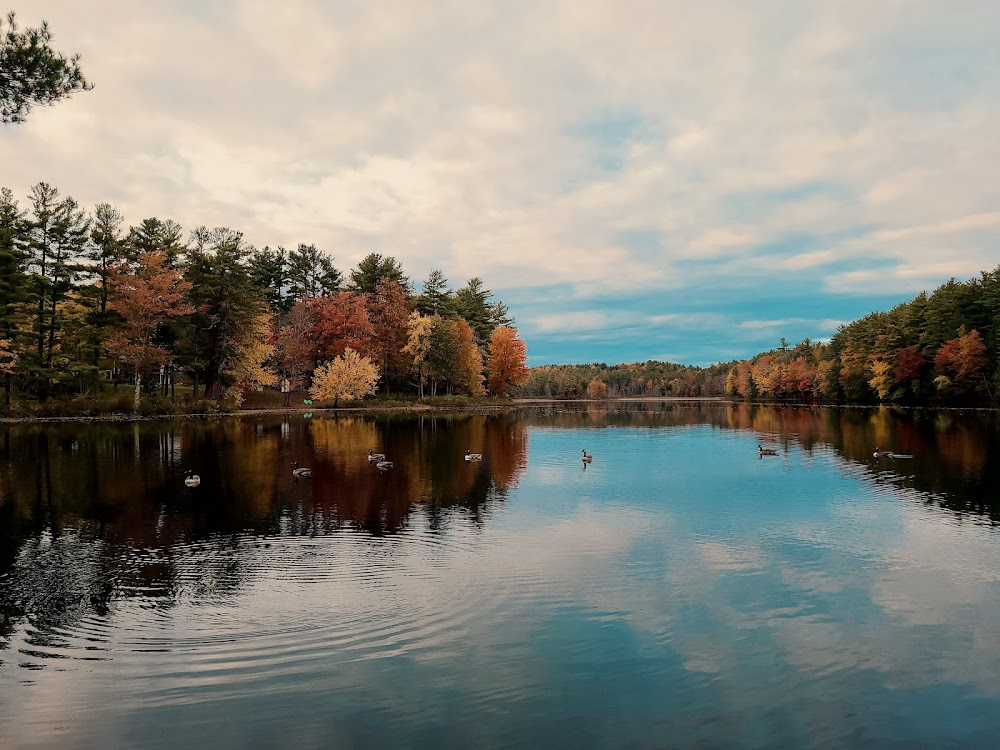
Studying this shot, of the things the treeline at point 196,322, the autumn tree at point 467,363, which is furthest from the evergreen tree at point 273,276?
the autumn tree at point 467,363

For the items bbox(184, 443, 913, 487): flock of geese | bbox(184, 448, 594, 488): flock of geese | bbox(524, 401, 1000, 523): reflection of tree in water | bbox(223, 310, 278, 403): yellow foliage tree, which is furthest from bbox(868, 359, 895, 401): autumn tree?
bbox(223, 310, 278, 403): yellow foliage tree

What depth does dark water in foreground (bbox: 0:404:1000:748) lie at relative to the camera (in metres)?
8.18

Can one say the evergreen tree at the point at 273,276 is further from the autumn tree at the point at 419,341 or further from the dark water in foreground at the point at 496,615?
the dark water in foreground at the point at 496,615

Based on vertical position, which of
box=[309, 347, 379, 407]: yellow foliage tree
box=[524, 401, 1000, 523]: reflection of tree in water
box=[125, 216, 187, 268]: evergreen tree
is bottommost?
box=[524, 401, 1000, 523]: reflection of tree in water

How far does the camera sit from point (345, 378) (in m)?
82.2

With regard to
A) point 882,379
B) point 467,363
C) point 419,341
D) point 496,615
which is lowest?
point 496,615

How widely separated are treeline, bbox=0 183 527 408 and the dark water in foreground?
40474mm

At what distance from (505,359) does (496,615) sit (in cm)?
9924

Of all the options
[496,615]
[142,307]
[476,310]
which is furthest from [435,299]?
[496,615]

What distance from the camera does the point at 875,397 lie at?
114 metres

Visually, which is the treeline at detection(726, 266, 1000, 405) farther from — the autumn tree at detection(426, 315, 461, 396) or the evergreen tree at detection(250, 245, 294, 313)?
the evergreen tree at detection(250, 245, 294, 313)

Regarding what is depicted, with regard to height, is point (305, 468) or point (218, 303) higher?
point (218, 303)

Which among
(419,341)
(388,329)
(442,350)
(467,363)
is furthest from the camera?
(467,363)

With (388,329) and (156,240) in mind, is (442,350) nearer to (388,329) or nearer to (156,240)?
(388,329)
